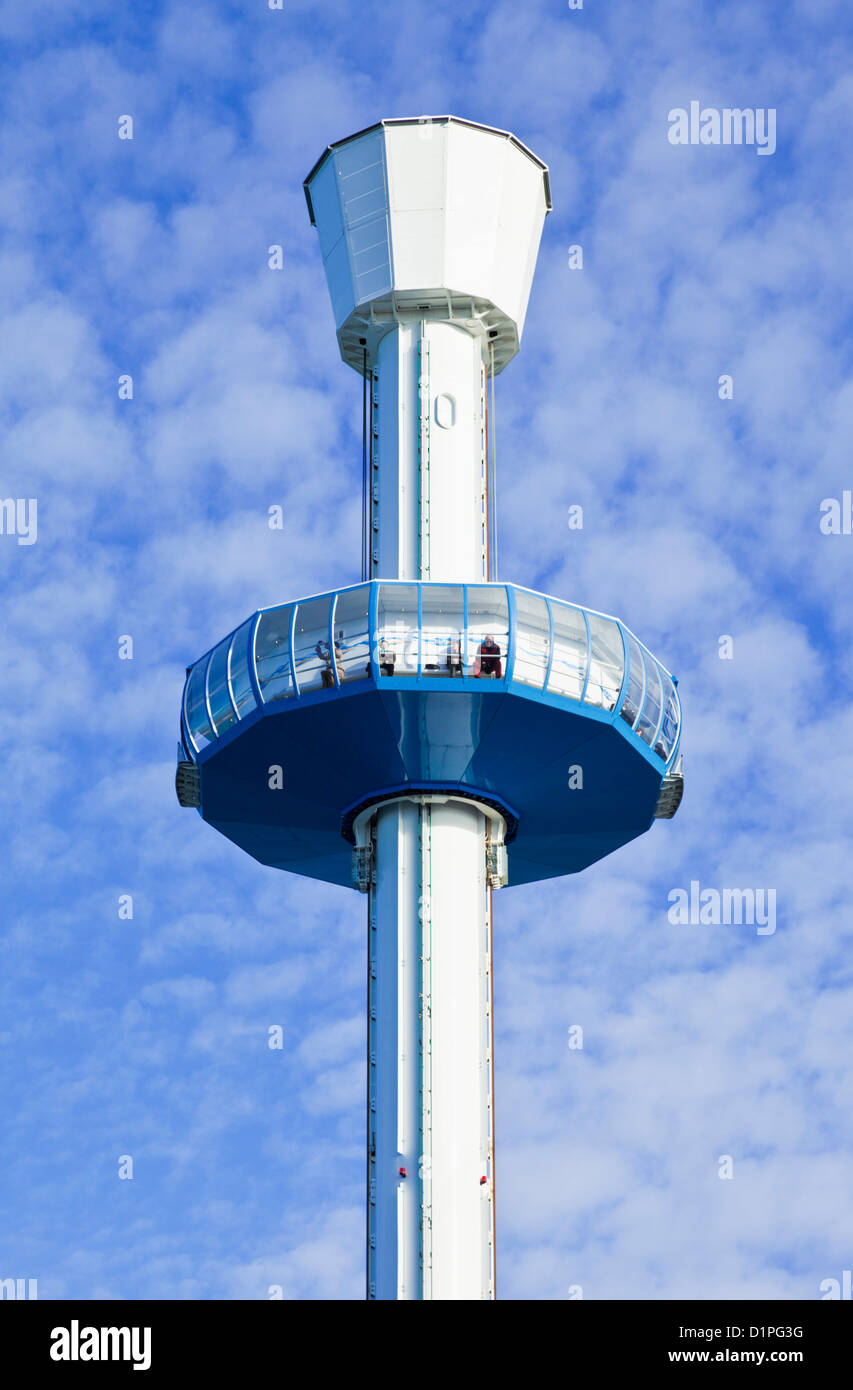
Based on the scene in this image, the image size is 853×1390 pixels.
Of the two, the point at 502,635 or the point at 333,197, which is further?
the point at 333,197

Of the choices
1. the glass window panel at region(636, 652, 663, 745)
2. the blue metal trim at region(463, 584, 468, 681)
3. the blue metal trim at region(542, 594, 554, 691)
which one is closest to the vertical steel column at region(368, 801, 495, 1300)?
the glass window panel at region(636, 652, 663, 745)

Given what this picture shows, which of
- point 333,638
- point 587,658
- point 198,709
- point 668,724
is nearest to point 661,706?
point 668,724

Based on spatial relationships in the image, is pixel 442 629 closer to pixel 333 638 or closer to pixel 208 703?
pixel 333 638
